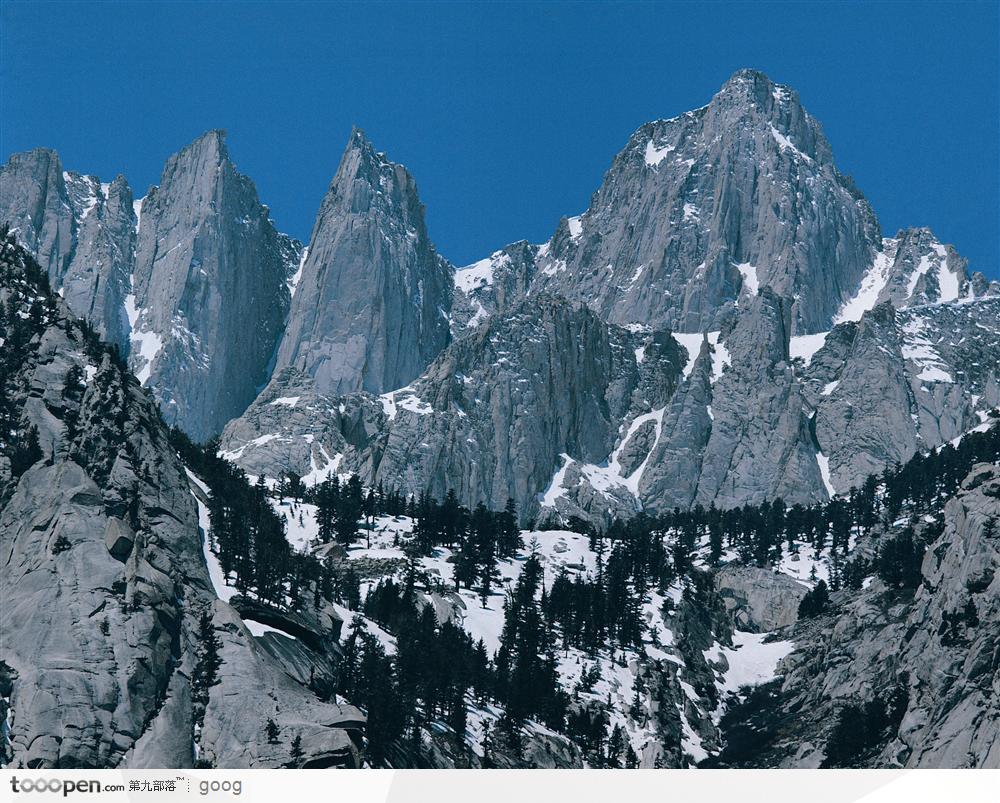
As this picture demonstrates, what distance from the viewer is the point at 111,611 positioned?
10444cm

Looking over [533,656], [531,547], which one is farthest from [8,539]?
[531,547]

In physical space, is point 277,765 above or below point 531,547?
below

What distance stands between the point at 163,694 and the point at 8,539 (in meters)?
21.5

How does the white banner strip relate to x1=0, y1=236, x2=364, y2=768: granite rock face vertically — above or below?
below

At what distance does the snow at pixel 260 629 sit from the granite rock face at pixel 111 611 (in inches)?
140

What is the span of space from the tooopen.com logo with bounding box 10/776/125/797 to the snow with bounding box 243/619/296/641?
165 ft

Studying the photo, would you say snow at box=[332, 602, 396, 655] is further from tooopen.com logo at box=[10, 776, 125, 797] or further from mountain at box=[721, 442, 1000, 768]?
tooopen.com logo at box=[10, 776, 125, 797]

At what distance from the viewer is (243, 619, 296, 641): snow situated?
115m

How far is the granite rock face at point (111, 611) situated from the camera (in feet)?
317

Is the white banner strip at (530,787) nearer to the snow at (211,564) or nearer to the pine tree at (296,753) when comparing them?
the pine tree at (296,753)

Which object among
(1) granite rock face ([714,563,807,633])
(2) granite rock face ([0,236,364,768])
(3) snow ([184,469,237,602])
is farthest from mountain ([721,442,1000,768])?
Answer: (3) snow ([184,469,237,602])

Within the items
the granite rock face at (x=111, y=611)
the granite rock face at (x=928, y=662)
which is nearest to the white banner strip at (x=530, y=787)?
the granite rock face at (x=111, y=611)

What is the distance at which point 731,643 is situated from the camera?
591 ft

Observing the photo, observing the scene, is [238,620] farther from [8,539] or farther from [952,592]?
[952,592]
